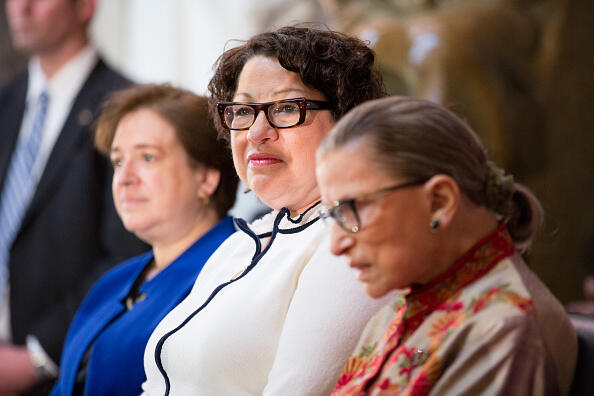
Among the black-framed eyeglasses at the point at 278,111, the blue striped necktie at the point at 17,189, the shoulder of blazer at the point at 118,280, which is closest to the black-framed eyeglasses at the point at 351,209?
the black-framed eyeglasses at the point at 278,111

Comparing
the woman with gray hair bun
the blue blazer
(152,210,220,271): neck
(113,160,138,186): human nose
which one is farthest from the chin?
(113,160,138,186): human nose

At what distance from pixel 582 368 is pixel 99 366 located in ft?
3.28

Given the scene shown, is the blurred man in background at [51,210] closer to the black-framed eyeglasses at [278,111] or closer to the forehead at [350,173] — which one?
the black-framed eyeglasses at [278,111]

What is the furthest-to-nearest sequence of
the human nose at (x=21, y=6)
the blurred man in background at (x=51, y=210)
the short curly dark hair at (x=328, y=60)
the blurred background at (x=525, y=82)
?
1. the human nose at (x=21, y=6)
2. the blurred background at (x=525, y=82)
3. the blurred man in background at (x=51, y=210)
4. the short curly dark hair at (x=328, y=60)

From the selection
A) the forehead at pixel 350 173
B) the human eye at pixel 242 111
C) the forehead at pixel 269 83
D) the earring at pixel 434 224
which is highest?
the forehead at pixel 269 83

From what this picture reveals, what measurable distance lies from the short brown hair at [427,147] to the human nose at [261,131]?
0.29 m

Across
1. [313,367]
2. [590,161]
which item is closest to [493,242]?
[313,367]

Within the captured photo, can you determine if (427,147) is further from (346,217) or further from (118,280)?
(118,280)

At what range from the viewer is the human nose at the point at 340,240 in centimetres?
100

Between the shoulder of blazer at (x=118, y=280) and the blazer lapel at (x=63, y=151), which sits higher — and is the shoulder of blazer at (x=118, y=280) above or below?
below

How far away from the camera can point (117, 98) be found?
186 centimetres

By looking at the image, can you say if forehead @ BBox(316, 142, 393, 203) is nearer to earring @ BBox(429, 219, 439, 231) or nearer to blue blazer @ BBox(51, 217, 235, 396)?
earring @ BBox(429, 219, 439, 231)

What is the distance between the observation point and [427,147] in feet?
3.13

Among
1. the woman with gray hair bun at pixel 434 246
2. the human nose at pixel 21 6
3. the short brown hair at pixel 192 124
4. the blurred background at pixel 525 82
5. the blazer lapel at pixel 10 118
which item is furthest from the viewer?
the human nose at pixel 21 6
